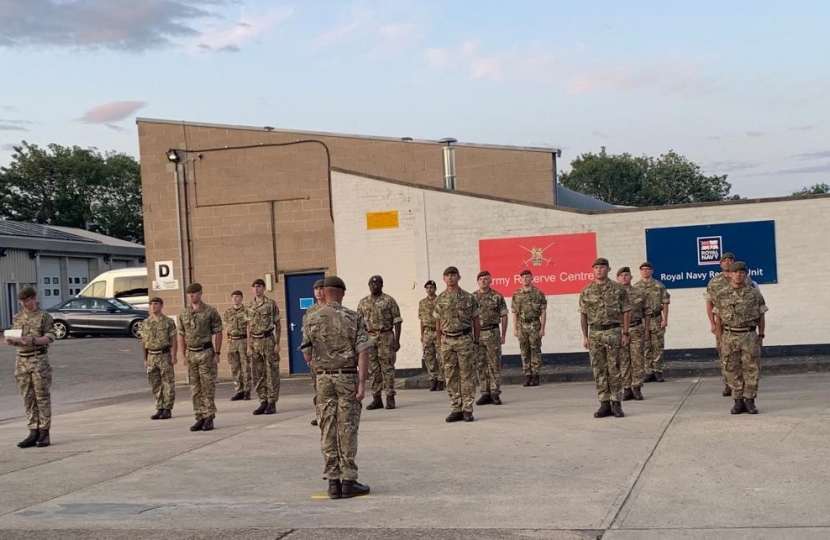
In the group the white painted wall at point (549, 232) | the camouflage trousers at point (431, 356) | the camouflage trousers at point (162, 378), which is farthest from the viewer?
the white painted wall at point (549, 232)

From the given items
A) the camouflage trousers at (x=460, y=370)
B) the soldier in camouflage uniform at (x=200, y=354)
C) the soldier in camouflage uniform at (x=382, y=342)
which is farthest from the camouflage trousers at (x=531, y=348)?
the soldier in camouflage uniform at (x=200, y=354)

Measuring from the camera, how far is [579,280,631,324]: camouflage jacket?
11680 millimetres

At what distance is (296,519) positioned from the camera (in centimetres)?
723

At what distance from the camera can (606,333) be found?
11.7 meters

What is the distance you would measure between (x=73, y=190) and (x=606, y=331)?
6754 cm

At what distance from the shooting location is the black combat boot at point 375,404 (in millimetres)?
13953

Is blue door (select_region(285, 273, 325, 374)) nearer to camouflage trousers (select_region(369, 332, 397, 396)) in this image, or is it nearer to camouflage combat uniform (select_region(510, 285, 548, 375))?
camouflage combat uniform (select_region(510, 285, 548, 375))

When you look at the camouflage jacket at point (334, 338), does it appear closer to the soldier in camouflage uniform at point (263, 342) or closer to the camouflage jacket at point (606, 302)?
the camouflage jacket at point (606, 302)

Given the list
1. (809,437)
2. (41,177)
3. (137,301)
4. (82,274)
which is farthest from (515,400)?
(41,177)

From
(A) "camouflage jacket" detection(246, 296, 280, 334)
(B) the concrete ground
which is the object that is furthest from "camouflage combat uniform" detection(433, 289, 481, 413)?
(A) "camouflage jacket" detection(246, 296, 280, 334)

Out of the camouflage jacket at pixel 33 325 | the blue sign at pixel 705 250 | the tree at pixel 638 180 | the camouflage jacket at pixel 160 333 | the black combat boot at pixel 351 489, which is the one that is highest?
the tree at pixel 638 180

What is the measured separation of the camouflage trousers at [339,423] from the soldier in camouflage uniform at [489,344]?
17.5ft

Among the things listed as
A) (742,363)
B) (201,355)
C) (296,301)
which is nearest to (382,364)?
(201,355)

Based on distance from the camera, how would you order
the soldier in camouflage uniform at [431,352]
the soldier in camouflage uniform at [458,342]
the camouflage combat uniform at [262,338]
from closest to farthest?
the soldier in camouflage uniform at [458,342], the camouflage combat uniform at [262,338], the soldier in camouflage uniform at [431,352]
